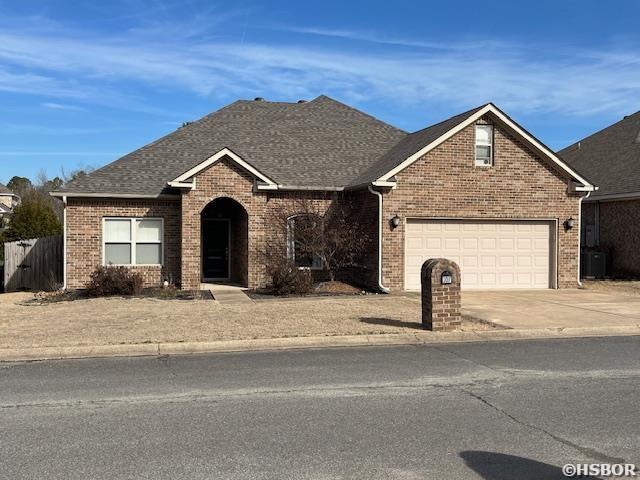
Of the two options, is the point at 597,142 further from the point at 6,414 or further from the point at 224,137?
the point at 6,414

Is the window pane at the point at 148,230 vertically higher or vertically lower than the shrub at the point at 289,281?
higher

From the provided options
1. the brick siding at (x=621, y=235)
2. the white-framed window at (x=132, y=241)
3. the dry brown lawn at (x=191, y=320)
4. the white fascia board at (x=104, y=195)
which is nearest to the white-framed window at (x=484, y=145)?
the dry brown lawn at (x=191, y=320)

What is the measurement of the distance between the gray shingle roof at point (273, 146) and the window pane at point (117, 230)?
965mm

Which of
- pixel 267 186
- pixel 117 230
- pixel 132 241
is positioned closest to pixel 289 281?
pixel 267 186

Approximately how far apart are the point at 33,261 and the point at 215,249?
→ 19.3 feet

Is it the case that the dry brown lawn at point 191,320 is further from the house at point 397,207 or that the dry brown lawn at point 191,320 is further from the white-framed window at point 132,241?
the white-framed window at point 132,241

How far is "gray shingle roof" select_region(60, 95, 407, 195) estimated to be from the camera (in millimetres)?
19359

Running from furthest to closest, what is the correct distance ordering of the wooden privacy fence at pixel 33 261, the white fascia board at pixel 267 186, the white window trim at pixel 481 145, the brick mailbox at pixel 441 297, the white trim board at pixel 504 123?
the wooden privacy fence at pixel 33 261
the white window trim at pixel 481 145
the white fascia board at pixel 267 186
the white trim board at pixel 504 123
the brick mailbox at pixel 441 297

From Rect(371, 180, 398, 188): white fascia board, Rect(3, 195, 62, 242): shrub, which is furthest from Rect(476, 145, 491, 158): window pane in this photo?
Rect(3, 195, 62, 242): shrub

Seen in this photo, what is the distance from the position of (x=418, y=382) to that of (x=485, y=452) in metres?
2.46

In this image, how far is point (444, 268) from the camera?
37.1ft

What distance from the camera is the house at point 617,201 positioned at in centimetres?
2241

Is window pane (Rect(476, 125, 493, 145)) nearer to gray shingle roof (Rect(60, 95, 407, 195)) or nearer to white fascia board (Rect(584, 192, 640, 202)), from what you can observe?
gray shingle roof (Rect(60, 95, 407, 195))

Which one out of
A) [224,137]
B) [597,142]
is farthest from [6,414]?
[597,142]
